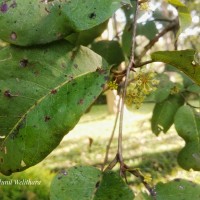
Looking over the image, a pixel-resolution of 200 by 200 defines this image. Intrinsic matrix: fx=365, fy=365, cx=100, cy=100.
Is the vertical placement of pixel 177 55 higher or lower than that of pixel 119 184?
higher

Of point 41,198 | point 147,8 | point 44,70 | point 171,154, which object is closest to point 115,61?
point 147,8

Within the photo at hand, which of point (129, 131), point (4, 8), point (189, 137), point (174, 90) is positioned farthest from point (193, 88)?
point (129, 131)

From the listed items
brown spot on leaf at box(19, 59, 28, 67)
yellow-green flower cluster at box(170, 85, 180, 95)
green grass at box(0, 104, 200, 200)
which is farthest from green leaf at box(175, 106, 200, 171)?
green grass at box(0, 104, 200, 200)

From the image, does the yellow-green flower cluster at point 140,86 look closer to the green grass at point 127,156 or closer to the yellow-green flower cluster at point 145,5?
the yellow-green flower cluster at point 145,5

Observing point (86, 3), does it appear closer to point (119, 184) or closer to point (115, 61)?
point (119, 184)

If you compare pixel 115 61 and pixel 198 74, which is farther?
pixel 115 61

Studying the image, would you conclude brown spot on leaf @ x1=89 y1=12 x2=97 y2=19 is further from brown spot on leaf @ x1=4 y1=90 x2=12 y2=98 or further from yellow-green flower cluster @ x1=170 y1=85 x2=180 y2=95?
yellow-green flower cluster @ x1=170 y1=85 x2=180 y2=95

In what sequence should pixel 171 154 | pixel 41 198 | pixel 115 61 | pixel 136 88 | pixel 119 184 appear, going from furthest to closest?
pixel 171 154
pixel 41 198
pixel 115 61
pixel 136 88
pixel 119 184
